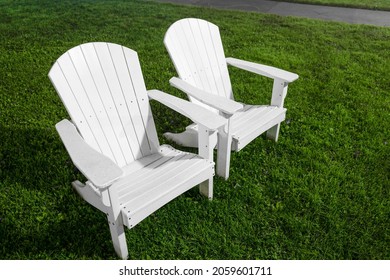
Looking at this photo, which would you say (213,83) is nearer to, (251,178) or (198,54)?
(198,54)

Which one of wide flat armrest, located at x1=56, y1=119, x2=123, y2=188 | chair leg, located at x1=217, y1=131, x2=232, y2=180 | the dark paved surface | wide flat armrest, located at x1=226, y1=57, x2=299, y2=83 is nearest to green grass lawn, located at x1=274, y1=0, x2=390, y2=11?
the dark paved surface

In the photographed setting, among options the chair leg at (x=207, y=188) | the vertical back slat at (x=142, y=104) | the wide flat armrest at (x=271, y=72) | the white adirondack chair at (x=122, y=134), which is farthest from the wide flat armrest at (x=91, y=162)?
the wide flat armrest at (x=271, y=72)

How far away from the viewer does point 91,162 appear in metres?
1.81

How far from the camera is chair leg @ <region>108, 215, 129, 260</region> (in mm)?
2000

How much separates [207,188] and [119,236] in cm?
76

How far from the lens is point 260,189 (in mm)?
2795

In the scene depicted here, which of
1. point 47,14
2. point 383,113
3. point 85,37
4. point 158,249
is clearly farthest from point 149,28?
point 158,249

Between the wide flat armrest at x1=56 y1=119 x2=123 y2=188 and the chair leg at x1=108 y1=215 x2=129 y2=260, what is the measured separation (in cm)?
36

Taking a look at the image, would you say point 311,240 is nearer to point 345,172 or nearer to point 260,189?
point 260,189

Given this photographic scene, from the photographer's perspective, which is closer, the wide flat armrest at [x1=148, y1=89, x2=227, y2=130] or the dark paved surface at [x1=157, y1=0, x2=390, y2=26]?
the wide flat armrest at [x1=148, y1=89, x2=227, y2=130]

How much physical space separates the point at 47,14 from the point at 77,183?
604 centimetres

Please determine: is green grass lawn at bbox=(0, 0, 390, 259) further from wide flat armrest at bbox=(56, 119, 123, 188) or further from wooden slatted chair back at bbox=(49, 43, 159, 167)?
wide flat armrest at bbox=(56, 119, 123, 188)

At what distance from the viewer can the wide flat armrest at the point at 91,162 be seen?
1678mm

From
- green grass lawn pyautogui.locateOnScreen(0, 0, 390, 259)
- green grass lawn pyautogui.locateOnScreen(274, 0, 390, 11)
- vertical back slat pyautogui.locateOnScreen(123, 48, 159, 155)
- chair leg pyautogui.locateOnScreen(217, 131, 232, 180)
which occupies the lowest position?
green grass lawn pyautogui.locateOnScreen(274, 0, 390, 11)
